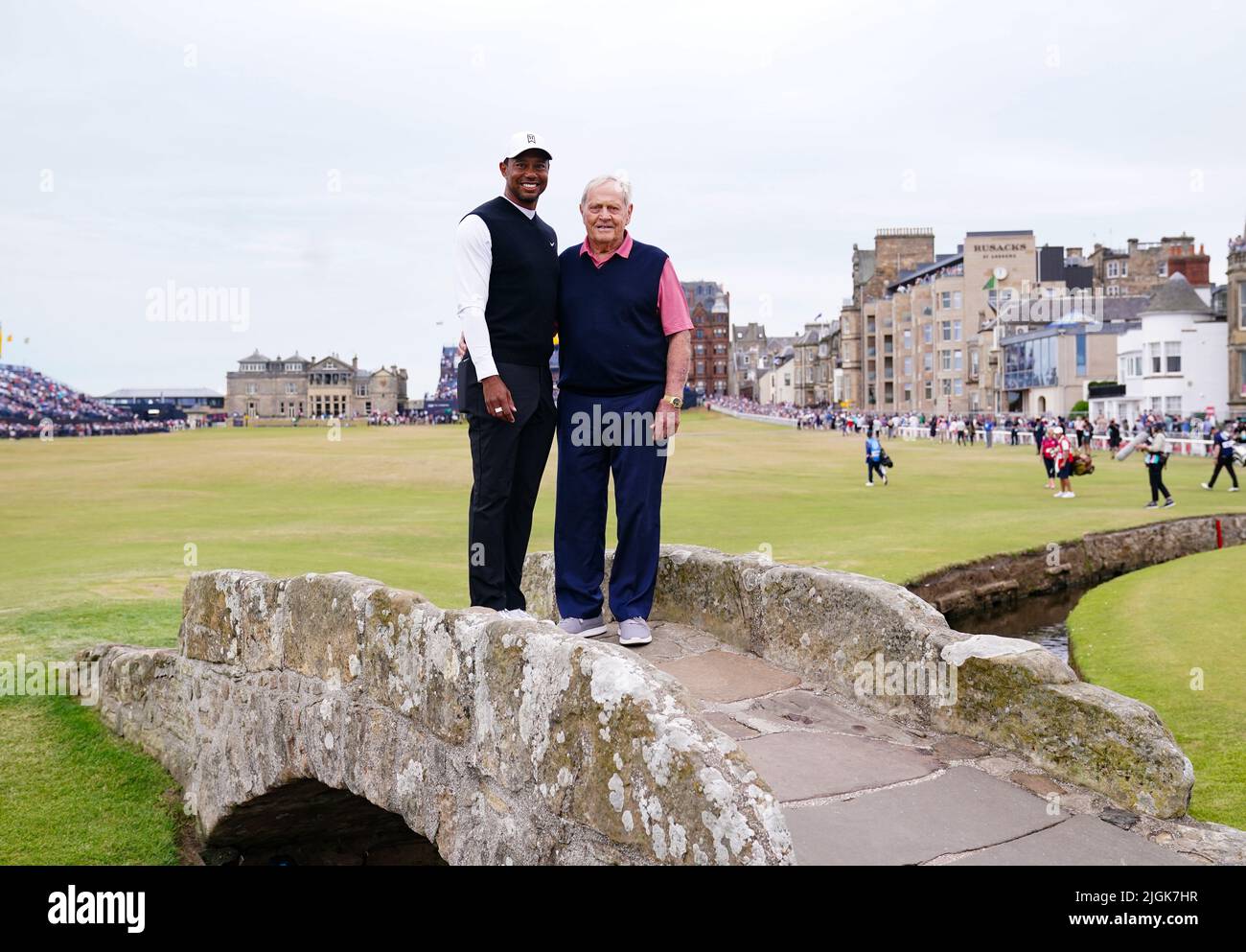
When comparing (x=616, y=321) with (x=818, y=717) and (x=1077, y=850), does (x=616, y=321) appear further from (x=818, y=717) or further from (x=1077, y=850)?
(x=1077, y=850)

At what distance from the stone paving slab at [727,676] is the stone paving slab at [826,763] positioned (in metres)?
0.68

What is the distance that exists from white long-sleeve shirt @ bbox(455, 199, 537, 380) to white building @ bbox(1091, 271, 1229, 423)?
62046 millimetres

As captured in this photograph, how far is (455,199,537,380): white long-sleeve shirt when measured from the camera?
629 cm

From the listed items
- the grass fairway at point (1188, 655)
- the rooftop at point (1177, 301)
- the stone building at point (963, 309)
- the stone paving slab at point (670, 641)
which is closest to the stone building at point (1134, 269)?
the stone building at point (963, 309)

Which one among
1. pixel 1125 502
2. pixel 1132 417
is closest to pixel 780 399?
pixel 1132 417

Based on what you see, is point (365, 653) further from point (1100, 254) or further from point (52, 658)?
point (1100, 254)

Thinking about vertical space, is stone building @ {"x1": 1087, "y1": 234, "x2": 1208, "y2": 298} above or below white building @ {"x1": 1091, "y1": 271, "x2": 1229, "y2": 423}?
above

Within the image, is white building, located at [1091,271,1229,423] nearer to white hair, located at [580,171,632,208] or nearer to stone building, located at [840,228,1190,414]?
stone building, located at [840,228,1190,414]

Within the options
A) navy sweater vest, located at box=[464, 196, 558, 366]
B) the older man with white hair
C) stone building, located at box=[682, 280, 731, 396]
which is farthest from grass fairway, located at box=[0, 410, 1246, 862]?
stone building, located at box=[682, 280, 731, 396]

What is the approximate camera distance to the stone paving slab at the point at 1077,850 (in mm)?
4059

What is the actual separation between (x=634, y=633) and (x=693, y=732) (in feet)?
9.34

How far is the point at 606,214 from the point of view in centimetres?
643

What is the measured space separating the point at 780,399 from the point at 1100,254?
6982 centimetres

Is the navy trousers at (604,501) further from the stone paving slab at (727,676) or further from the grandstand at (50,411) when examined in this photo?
the grandstand at (50,411)
